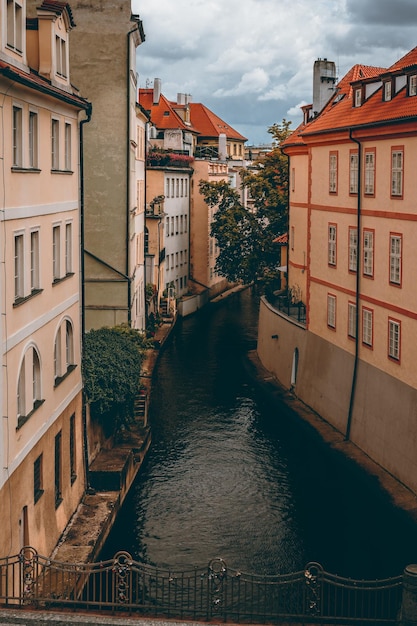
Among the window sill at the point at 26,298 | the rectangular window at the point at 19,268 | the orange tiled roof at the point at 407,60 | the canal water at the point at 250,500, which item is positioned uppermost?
the orange tiled roof at the point at 407,60

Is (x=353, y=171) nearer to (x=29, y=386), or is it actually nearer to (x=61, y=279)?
(x=61, y=279)

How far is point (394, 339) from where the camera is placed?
107 ft

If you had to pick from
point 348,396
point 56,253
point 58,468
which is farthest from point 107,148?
point 58,468

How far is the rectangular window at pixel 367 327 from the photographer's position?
114 feet

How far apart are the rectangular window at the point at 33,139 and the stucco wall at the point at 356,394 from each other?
14186 millimetres

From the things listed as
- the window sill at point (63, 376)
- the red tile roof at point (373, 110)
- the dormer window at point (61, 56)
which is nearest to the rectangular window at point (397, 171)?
the red tile roof at point (373, 110)

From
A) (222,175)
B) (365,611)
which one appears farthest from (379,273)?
(222,175)

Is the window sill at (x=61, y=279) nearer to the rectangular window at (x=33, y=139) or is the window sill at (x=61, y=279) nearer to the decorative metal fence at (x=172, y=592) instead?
the rectangular window at (x=33, y=139)

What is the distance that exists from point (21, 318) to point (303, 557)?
1060 cm

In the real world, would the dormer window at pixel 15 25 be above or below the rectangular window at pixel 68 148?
above

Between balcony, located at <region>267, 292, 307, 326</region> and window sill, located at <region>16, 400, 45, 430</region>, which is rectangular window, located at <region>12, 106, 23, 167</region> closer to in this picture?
window sill, located at <region>16, 400, 45, 430</region>

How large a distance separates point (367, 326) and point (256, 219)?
3223cm

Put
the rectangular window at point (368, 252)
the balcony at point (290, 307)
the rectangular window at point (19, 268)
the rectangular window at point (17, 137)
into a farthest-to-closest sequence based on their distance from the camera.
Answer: the balcony at point (290, 307) < the rectangular window at point (368, 252) < the rectangular window at point (19, 268) < the rectangular window at point (17, 137)

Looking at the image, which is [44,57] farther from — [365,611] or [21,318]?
[365,611]
